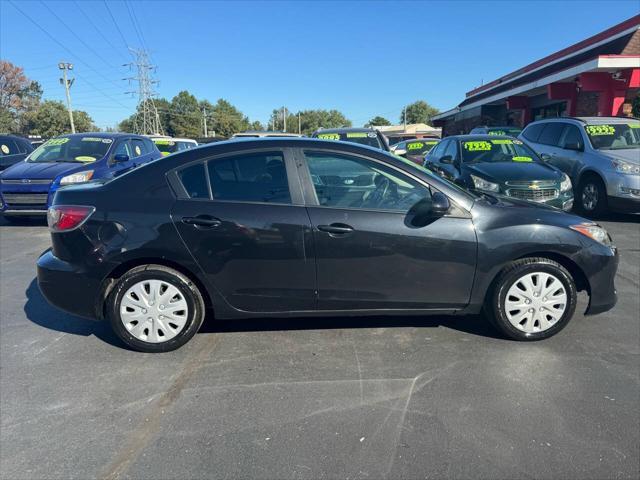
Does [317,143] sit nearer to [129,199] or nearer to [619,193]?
[129,199]

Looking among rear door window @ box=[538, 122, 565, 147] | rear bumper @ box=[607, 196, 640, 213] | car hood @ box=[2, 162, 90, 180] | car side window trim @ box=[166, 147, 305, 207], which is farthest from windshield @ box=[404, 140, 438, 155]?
car side window trim @ box=[166, 147, 305, 207]

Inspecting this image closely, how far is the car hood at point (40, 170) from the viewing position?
779 cm

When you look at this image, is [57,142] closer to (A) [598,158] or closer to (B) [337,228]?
(B) [337,228]

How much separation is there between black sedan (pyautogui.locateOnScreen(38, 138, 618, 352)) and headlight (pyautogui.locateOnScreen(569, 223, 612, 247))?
0.06 feet

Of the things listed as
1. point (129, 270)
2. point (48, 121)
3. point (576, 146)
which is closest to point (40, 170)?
point (129, 270)

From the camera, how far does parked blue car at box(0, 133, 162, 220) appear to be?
7781 mm

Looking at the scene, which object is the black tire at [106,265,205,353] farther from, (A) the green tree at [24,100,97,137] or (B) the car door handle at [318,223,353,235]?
(A) the green tree at [24,100,97,137]

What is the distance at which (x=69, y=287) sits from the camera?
136 inches

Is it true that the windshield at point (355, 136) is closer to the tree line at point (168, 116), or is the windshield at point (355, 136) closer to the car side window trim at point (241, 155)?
the car side window trim at point (241, 155)

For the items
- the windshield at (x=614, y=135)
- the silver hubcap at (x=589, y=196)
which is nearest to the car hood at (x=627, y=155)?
the windshield at (x=614, y=135)

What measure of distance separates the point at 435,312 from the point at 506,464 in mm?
1394

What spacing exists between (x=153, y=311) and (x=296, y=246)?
3.99ft

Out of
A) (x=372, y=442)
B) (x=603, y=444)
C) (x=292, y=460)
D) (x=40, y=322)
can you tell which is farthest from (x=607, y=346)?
(x=40, y=322)

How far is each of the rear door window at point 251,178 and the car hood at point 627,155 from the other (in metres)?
7.22
